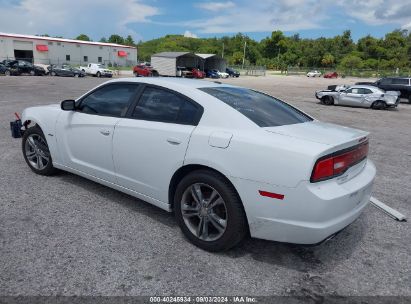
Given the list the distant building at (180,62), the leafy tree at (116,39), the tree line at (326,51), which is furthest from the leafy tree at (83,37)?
the distant building at (180,62)

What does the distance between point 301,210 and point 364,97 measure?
19361 millimetres

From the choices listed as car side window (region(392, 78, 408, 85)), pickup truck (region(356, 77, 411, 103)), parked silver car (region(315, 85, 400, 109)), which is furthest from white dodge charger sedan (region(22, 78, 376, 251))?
car side window (region(392, 78, 408, 85))

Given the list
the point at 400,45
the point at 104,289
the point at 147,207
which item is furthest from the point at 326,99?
the point at 400,45

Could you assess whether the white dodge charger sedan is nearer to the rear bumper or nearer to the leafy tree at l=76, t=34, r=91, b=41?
the rear bumper

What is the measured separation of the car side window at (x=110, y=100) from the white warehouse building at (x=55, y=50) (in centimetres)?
6620

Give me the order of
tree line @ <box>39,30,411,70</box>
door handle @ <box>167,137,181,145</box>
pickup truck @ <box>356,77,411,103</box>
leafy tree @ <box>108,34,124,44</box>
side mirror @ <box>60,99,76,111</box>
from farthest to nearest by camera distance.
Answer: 1. leafy tree @ <box>108,34,124,44</box>
2. tree line @ <box>39,30,411,70</box>
3. pickup truck @ <box>356,77,411,103</box>
4. side mirror @ <box>60,99,76,111</box>
5. door handle @ <box>167,137,181,145</box>

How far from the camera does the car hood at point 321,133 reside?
298cm

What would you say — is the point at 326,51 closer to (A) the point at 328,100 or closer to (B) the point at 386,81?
(B) the point at 386,81

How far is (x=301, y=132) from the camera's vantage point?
3158 mm

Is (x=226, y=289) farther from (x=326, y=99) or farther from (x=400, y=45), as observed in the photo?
(x=400, y=45)

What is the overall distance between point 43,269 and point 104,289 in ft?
1.97

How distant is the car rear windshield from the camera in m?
3.35

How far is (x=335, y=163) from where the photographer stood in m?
2.88

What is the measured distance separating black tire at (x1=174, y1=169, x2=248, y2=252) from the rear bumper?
0.28ft
